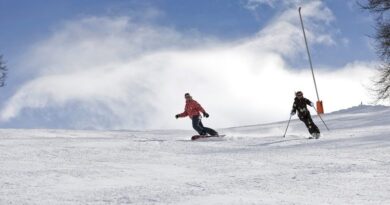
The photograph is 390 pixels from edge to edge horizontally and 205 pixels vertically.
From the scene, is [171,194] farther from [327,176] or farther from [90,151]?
[90,151]

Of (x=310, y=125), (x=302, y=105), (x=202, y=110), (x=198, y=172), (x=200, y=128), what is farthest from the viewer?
(x=202, y=110)

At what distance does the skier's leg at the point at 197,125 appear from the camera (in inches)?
720

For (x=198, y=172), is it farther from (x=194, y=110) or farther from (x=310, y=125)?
(x=194, y=110)

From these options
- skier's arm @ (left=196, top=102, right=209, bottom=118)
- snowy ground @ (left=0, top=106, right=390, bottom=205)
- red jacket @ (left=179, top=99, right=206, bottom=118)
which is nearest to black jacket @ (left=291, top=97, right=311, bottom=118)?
snowy ground @ (left=0, top=106, right=390, bottom=205)

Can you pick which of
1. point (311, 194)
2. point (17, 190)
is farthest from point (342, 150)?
point (17, 190)

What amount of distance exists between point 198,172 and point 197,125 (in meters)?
8.29

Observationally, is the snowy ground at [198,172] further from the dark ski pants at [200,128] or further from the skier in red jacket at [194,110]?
the skier in red jacket at [194,110]

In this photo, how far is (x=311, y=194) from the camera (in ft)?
26.8

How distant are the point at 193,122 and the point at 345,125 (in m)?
6.21

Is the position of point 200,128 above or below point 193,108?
below

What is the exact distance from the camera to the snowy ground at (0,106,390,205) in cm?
793

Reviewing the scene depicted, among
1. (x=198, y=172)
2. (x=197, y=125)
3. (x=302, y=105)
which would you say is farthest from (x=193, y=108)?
(x=198, y=172)

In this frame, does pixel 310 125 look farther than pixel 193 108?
No

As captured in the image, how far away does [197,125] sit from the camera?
18.3m
